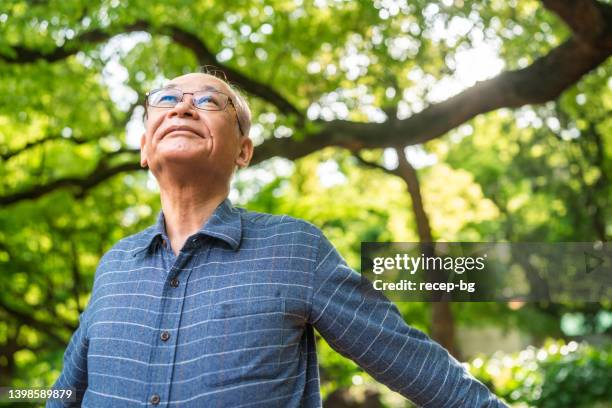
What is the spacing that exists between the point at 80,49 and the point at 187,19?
95 cm

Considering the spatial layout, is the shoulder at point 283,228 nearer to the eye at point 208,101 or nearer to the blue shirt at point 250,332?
the blue shirt at point 250,332

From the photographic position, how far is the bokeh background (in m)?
5.79

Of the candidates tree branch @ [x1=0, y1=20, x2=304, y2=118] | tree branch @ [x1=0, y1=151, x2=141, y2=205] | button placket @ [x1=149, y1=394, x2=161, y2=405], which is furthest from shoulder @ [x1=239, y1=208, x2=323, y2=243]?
tree branch @ [x1=0, y1=151, x2=141, y2=205]

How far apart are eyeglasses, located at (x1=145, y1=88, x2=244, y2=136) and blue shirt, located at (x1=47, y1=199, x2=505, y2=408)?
0.30 metres

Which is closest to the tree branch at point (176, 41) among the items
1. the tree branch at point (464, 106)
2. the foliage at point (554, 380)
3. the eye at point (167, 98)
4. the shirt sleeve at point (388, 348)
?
the tree branch at point (464, 106)

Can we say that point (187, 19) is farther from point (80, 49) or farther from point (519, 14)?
point (519, 14)

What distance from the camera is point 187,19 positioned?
614 centimetres

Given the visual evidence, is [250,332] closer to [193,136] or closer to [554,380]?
A: [193,136]

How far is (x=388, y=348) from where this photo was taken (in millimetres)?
1485

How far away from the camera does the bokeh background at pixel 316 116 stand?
228 inches

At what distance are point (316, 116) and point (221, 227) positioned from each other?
19.1 ft

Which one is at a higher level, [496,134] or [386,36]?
[496,134]

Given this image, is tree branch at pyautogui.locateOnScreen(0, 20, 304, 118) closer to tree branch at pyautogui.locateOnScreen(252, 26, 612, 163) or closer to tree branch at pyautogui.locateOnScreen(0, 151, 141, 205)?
tree branch at pyautogui.locateOnScreen(252, 26, 612, 163)

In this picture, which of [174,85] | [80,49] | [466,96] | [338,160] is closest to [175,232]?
[174,85]
